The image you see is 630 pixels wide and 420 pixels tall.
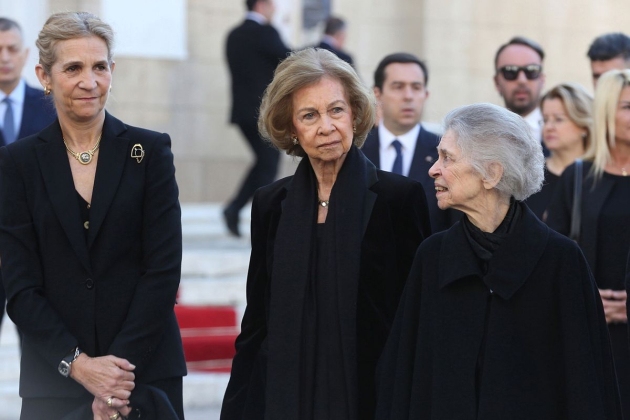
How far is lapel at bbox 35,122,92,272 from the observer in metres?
4.16

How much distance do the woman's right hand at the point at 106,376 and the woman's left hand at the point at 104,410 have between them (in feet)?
0.07

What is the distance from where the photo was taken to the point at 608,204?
5.42 meters

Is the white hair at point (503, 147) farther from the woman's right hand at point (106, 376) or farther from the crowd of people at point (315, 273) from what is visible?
the woman's right hand at point (106, 376)

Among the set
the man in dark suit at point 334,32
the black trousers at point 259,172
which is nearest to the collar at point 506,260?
the black trousers at point 259,172

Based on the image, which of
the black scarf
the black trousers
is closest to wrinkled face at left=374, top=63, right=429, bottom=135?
the black scarf

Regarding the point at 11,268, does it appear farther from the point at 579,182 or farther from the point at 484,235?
the point at 579,182

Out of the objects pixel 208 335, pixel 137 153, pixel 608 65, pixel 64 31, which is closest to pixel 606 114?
pixel 608 65

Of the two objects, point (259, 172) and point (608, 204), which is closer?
point (608, 204)

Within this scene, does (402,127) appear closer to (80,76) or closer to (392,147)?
(392,147)

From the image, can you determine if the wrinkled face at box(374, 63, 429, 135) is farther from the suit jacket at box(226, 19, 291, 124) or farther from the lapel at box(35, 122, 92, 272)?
the suit jacket at box(226, 19, 291, 124)

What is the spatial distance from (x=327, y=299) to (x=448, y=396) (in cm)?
68

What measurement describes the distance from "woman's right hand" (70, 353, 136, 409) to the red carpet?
4.25m

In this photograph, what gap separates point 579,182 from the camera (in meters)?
5.54

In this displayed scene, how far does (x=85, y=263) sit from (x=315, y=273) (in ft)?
2.64
